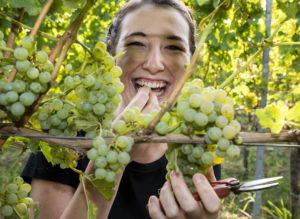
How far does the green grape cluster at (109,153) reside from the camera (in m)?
0.57

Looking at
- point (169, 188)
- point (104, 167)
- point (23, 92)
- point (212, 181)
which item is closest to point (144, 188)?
point (212, 181)

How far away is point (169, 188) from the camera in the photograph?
0.80 m

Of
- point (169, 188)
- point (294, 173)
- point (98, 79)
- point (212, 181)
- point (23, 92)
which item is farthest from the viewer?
point (294, 173)

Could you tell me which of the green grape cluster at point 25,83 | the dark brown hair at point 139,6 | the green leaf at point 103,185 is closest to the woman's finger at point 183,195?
the green leaf at point 103,185

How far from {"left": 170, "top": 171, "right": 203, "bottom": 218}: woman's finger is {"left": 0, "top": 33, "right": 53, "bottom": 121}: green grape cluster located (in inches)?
14.4

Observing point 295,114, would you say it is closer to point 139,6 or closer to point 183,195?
point 183,195

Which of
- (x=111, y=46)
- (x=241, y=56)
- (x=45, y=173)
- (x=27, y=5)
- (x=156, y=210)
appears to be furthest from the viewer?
(x=241, y=56)

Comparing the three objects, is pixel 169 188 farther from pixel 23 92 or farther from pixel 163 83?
pixel 163 83

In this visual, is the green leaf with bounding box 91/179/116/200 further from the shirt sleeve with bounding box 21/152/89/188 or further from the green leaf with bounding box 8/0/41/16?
the shirt sleeve with bounding box 21/152/89/188

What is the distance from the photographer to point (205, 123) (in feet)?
1.96

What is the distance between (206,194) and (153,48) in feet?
3.62

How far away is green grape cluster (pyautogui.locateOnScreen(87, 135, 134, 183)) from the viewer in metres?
0.57

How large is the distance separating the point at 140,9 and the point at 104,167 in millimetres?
1385

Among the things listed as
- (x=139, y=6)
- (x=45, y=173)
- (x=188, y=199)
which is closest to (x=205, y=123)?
(x=188, y=199)
